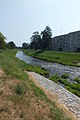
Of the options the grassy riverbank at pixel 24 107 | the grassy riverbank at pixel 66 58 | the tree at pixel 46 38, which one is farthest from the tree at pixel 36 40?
the grassy riverbank at pixel 24 107

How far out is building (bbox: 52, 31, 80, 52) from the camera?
8706 centimetres

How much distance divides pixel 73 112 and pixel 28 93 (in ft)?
9.13

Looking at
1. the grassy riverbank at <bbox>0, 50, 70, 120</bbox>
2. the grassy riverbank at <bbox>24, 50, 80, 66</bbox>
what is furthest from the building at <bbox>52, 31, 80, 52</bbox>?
the grassy riverbank at <bbox>0, 50, 70, 120</bbox>

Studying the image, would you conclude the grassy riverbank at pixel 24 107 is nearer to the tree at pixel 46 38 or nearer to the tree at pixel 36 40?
the tree at pixel 46 38

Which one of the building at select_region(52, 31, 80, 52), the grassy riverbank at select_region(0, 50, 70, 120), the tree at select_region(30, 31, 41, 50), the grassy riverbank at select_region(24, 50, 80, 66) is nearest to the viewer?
the grassy riverbank at select_region(0, 50, 70, 120)

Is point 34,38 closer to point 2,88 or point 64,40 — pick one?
point 64,40

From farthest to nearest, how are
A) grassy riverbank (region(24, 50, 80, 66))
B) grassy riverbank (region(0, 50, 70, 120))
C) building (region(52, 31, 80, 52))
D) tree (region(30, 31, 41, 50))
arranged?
tree (region(30, 31, 41, 50)) → building (region(52, 31, 80, 52)) → grassy riverbank (region(24, 50, 80, 66)) → grassy riverbank (region(0, 50, 70, 120))

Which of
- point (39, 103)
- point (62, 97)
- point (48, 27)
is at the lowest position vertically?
point (62, 97)

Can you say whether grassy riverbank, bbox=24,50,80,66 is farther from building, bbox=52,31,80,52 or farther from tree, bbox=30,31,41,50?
tree, bbox=30,31,41,50

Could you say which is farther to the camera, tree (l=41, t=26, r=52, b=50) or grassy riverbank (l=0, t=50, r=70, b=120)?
tree (l=41, t=26, r=52, b=50)

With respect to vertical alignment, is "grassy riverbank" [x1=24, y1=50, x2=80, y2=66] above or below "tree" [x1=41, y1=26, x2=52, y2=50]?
below

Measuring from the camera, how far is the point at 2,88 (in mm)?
10219

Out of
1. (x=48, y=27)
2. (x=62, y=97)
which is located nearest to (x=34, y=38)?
(x=48, y=27)

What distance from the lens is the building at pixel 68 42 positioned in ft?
286
